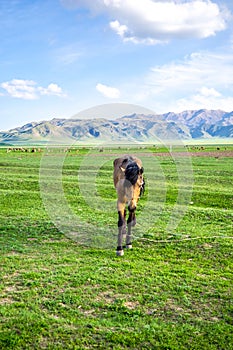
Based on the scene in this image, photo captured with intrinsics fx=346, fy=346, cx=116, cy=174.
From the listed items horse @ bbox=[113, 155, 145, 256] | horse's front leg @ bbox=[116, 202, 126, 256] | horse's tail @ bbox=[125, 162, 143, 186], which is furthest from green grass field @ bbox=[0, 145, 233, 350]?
horse's tail @ bbox=[125, 162, 143, 186]

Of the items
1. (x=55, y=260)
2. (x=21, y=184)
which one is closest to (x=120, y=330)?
(x=55, y=260)

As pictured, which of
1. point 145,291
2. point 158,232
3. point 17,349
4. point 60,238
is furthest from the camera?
point 158,232

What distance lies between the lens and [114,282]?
28.5ft

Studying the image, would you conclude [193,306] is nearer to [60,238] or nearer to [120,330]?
[120,330]

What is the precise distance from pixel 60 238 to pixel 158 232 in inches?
148

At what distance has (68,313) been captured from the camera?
713 cm

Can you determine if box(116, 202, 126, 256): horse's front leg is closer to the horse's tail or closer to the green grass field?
the green grass field

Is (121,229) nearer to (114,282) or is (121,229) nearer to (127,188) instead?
(127,188)

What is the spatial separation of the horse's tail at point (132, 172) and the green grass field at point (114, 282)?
7.70 ft

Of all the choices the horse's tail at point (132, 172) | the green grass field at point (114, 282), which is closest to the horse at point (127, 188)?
the horse's tail at point (132, 172)

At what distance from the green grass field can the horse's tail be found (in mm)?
2348

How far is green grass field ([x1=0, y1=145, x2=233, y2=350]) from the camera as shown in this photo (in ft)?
21.2

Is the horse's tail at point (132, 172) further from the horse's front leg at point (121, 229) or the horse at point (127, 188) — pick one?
the horse's front leg at point (121, 229)

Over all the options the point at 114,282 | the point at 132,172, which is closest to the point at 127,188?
the point at 132,172
